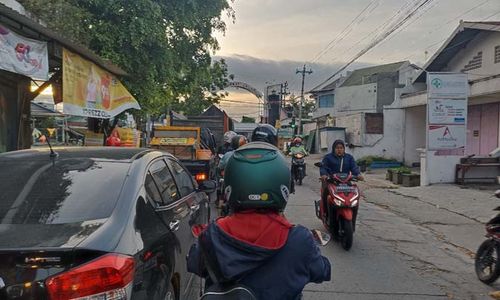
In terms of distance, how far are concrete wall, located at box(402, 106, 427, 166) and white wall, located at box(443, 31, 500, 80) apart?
441cm

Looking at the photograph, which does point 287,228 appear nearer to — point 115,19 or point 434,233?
point 434,233

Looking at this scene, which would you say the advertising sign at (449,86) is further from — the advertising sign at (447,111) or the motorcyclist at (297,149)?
the motorcyclist at (297,149)

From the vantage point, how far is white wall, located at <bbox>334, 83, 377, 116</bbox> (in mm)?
43062

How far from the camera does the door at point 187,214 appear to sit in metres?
3.95

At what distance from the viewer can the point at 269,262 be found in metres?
2.14

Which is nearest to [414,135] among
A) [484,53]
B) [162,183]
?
[484,53]

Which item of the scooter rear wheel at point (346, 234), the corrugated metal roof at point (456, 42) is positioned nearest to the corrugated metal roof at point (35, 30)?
the scooter rear wheel at point (346, 234)

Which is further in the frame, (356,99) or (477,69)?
(356,99)

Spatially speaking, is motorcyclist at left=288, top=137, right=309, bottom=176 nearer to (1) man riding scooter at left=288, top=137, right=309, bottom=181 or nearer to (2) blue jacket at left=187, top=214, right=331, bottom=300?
(1) man riding scooter at left=288, top=137, right=309, bottom=181

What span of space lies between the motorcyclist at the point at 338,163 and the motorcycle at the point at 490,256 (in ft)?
7.77

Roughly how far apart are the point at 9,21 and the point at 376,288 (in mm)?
5645

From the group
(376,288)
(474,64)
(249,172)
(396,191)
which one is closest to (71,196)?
(249,172)

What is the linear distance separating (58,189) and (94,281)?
106 cm

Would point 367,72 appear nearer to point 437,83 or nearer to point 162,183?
point 437,83
